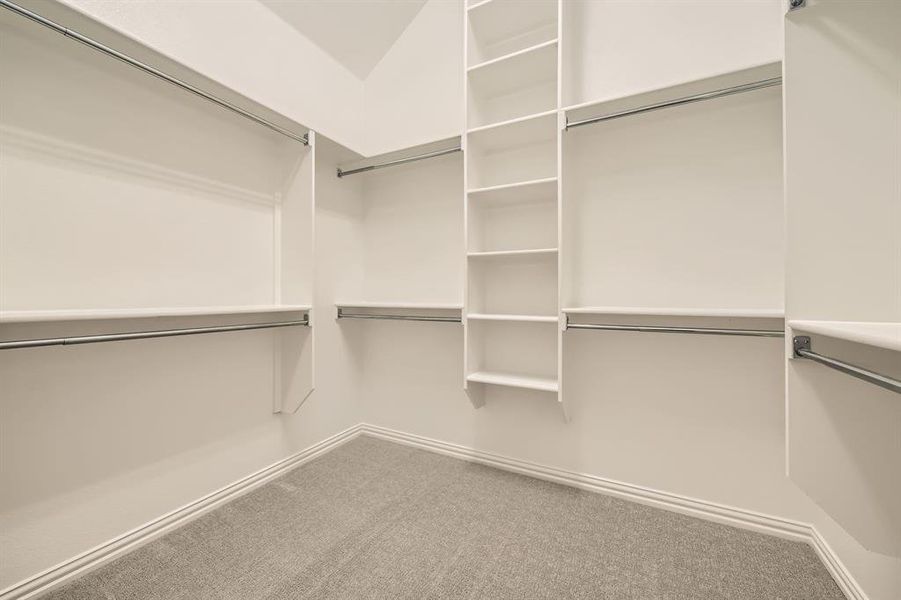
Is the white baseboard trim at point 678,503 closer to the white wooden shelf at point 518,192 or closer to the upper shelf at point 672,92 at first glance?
the white wooden shelf at point 518,192

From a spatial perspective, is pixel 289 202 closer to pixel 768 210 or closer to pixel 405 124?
pixel 405 124

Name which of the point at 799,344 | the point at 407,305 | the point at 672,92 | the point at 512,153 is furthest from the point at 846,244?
the point at 407,305

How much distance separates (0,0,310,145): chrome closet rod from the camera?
1138 millimetres

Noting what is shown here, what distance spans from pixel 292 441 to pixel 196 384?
0.70 metres

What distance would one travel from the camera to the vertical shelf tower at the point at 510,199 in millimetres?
1989

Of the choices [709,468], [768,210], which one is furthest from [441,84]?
[709,468]

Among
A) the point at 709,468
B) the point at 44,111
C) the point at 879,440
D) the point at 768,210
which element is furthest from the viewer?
the point at 709,468

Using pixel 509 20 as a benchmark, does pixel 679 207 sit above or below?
below

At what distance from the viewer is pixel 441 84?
245cm

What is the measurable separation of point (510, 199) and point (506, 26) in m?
0.97

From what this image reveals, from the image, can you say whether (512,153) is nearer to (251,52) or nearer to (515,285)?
(515,285)

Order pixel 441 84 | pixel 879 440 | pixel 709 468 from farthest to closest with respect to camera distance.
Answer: pixel 441 84
pixel 709 468
pixel 879 440

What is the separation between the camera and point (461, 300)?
7.78 feet

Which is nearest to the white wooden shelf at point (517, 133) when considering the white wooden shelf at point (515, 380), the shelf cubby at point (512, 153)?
the shelf cubby at point (512, 153)
